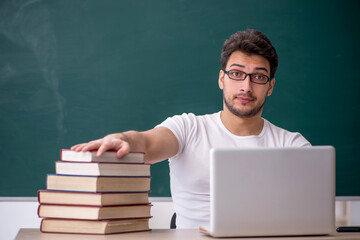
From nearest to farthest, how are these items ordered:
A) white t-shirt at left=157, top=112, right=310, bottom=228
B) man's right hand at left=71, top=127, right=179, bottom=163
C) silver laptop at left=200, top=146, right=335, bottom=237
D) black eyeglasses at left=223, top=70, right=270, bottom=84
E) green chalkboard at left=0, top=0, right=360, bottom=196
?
1. silver laptop at left=200, top=146, right=335, bottom=237
2. man's right hand at left=71, top=127, right=179, bottom=163
3. white t-shirt at left=157, top=112, right=310, bottom=228
4. black eyeglasses at left=223, top=70, right=270, bottom=84
5. green chalkboard at left=0, top=0, right=360, bottom=196

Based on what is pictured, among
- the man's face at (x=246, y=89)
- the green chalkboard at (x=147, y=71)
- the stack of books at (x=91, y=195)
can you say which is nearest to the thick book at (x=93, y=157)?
the stack of books at (x=91, y=195)

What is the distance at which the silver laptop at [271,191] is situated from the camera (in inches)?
46.7

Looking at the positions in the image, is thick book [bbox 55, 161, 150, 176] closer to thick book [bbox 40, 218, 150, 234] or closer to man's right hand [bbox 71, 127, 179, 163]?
man's right hand [bbox 71, 127, 179, 163]

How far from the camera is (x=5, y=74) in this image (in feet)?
9.12

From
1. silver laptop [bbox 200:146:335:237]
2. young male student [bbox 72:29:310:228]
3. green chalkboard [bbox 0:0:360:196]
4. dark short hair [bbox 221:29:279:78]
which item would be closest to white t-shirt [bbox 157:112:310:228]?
young male student [bbox 72:29:310:228]

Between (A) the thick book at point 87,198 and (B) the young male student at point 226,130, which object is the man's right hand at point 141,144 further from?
(A) the thick book at point 87,198

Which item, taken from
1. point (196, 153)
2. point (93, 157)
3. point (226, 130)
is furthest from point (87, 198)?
point (226, 130)

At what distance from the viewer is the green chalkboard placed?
2.80m

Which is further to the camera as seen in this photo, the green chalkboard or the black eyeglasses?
the green chalkboard

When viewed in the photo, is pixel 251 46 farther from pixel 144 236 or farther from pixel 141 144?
pixel 144 236

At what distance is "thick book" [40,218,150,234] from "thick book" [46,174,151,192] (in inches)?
3.6

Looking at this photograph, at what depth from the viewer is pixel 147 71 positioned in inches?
115

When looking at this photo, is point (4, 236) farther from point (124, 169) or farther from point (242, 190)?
point (242, 190)

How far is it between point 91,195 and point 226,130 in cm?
110
